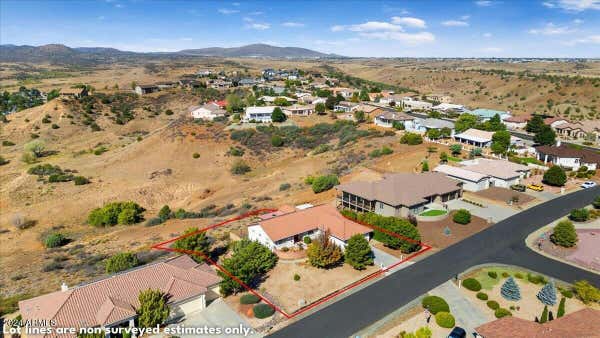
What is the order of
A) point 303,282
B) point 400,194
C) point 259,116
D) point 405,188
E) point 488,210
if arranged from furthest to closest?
1. point 259,116
2. point 488,210
3. point 405,188
4. point 400,194
5. point 303,282

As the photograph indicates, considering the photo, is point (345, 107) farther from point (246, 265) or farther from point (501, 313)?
point (501, 313)

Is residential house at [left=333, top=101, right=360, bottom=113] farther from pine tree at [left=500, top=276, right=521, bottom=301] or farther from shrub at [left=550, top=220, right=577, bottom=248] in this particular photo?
pine tree at [left=500, top=276, right=521, bottom=301]

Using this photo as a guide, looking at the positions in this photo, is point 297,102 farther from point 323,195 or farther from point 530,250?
point 530,250

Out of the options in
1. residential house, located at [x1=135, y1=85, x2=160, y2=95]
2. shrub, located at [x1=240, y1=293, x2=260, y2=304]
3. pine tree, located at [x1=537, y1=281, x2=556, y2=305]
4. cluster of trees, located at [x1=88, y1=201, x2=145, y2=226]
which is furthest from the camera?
residential house, located at [x1=135, y1=85, x2=160, y2=95]

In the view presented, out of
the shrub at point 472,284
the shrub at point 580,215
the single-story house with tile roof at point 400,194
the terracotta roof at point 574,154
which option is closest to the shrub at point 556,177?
the terracotta roof at point 574,154

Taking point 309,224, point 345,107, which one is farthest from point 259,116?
point 309,224

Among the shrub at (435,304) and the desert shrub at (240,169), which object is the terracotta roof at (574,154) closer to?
the shrub at (435,304)

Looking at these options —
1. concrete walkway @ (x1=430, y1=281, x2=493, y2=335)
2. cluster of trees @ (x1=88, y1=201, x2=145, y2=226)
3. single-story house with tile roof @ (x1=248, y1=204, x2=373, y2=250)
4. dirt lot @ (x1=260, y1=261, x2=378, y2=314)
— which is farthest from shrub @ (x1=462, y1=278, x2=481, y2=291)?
cluster of trees @ (x1=88, y1=201, x2=145, y2=226)
